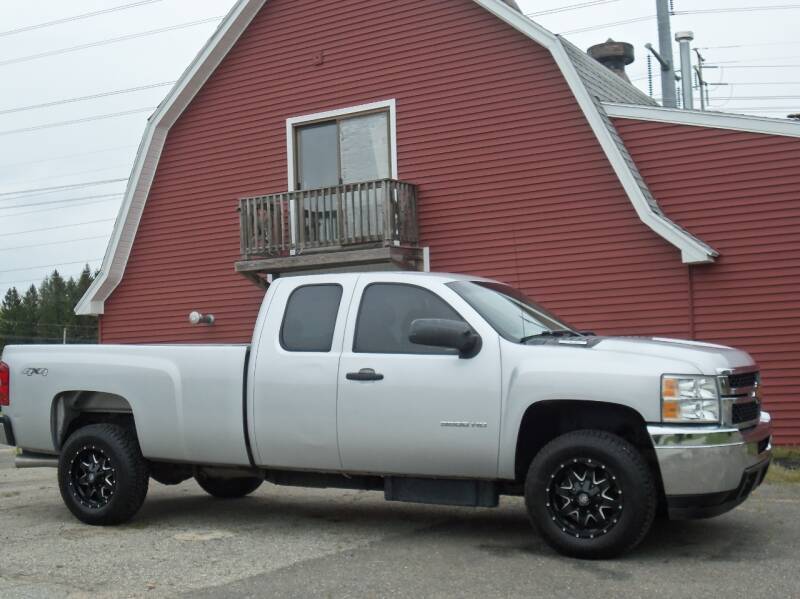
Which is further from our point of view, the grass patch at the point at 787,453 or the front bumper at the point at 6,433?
the grass patch at the point at 787,453

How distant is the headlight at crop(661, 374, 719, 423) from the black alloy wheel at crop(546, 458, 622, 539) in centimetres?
53

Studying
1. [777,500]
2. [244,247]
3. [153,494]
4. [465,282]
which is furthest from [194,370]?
[244,247]

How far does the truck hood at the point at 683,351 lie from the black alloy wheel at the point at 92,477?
391cm

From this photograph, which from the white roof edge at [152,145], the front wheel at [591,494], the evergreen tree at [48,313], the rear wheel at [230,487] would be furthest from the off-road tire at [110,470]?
the evergreen tree at [48,313]

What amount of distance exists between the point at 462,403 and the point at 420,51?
1107 cm

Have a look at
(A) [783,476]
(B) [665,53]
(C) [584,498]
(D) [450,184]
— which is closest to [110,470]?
(C) [584,498]

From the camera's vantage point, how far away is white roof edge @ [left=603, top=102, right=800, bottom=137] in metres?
13.2

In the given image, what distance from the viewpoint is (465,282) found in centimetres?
724

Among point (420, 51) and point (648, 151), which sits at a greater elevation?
point (420, 51)

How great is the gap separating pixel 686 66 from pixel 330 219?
49.1 feet

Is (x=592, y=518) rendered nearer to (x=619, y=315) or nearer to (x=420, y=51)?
(x=619, y=315)

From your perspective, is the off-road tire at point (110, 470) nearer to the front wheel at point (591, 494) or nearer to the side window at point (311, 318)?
the side window at point (311, 318)

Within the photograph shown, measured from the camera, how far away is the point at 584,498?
6.16 meters

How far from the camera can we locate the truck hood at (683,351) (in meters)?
6.14
